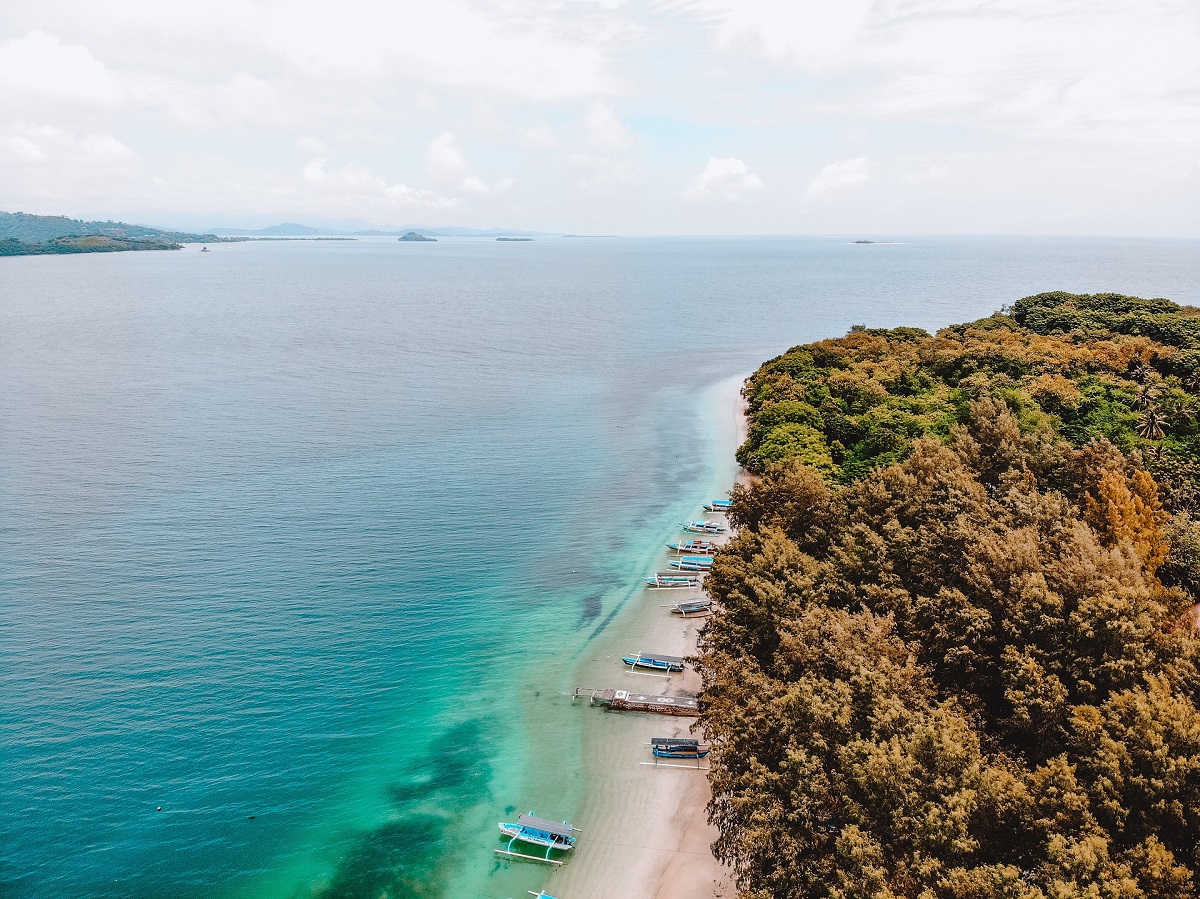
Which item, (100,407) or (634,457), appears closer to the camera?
(634,457)

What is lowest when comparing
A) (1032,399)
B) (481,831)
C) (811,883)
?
(481,831)

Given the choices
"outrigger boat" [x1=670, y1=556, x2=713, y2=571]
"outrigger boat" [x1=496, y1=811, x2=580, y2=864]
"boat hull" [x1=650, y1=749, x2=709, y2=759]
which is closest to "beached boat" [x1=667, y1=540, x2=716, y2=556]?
"outrigger boat" [x1=670, y1=556, x2=713, y2=571]

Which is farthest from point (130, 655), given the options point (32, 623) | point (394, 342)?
point (394, 342)

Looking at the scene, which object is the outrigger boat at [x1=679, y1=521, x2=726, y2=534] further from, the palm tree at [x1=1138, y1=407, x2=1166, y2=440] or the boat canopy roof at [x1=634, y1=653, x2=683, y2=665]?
the palm tree at [x1=1138, y1=407, x2=1166, y2=440]

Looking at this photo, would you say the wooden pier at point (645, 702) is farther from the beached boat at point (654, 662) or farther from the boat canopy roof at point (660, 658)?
the boat canopy roof at point (660, 658)

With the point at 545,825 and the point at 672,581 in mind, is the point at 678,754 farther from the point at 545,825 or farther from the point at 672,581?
the point at 672,581

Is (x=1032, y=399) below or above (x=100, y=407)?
above

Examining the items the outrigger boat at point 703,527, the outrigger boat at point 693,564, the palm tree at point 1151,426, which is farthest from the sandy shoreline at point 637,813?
the palm tree at point 1151,426

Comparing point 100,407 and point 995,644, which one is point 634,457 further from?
point 100,407
